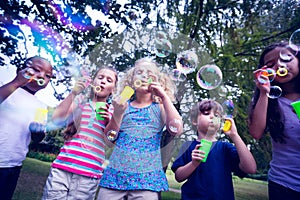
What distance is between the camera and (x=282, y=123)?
4.27 ft

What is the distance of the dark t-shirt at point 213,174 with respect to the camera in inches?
50.7

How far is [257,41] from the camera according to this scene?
3.67m

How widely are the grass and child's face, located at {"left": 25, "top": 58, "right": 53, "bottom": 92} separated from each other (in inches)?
58.7

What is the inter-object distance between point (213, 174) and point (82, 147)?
665 millimetres

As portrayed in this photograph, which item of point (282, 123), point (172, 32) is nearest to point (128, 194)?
point (282, 123)

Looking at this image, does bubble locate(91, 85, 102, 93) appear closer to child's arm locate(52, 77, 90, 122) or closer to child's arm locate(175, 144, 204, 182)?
child's arm locate(52, 77, 90, 122)

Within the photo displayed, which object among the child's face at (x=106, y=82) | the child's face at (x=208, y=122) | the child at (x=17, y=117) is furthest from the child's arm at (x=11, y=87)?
Result: the child's face at (x=208, y=122)

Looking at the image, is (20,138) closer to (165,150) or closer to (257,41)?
(165,150)

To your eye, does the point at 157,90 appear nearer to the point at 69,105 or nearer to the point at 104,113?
the point at 104,113

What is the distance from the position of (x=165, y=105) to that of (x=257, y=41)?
2.78 meters

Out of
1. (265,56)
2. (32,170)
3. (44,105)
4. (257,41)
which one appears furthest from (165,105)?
(257,41)

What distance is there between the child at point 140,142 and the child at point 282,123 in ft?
1.28

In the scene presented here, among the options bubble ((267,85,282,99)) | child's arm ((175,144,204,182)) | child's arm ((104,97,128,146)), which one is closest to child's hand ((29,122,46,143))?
child's arm ((104,97,128,146))

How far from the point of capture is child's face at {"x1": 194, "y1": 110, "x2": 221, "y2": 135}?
1.44m
